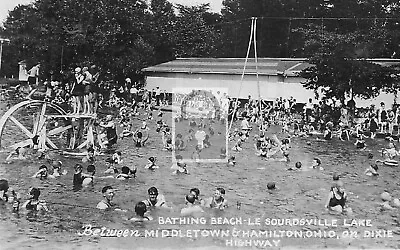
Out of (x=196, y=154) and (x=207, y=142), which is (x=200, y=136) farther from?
(x=196, y=154)

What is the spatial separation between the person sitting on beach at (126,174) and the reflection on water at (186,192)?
8 cm

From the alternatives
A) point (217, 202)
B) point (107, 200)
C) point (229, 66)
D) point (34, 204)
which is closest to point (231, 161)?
point (229, 66)

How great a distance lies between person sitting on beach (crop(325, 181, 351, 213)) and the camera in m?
5.24

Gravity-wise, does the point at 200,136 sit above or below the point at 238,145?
above

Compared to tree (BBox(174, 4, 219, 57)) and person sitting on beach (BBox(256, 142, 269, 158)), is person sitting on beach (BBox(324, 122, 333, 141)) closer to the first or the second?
person sitting on beach (BBox(256, 142, 269, 158))

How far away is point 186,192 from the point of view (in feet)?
18.1

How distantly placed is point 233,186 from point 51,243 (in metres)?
2.04

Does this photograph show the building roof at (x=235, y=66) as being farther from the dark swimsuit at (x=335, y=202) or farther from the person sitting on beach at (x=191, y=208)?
the dark swimsuit at (x=335, y=202)

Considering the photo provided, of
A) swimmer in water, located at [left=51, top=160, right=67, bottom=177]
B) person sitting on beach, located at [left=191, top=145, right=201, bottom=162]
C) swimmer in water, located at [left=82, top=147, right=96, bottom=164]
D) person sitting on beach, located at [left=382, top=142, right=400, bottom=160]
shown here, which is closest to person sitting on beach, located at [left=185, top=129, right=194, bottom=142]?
person sitting on beach, located at [left=191, top=145, right=201, bottom=162]

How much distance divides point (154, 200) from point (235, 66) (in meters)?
2.79

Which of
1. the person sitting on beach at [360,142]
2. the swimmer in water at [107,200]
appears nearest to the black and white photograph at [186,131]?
the swimmer in water at [107,200]

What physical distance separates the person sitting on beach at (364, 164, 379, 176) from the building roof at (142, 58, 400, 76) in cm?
141

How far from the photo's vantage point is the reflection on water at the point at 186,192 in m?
4.59

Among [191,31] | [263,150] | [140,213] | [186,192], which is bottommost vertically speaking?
[140,213]
